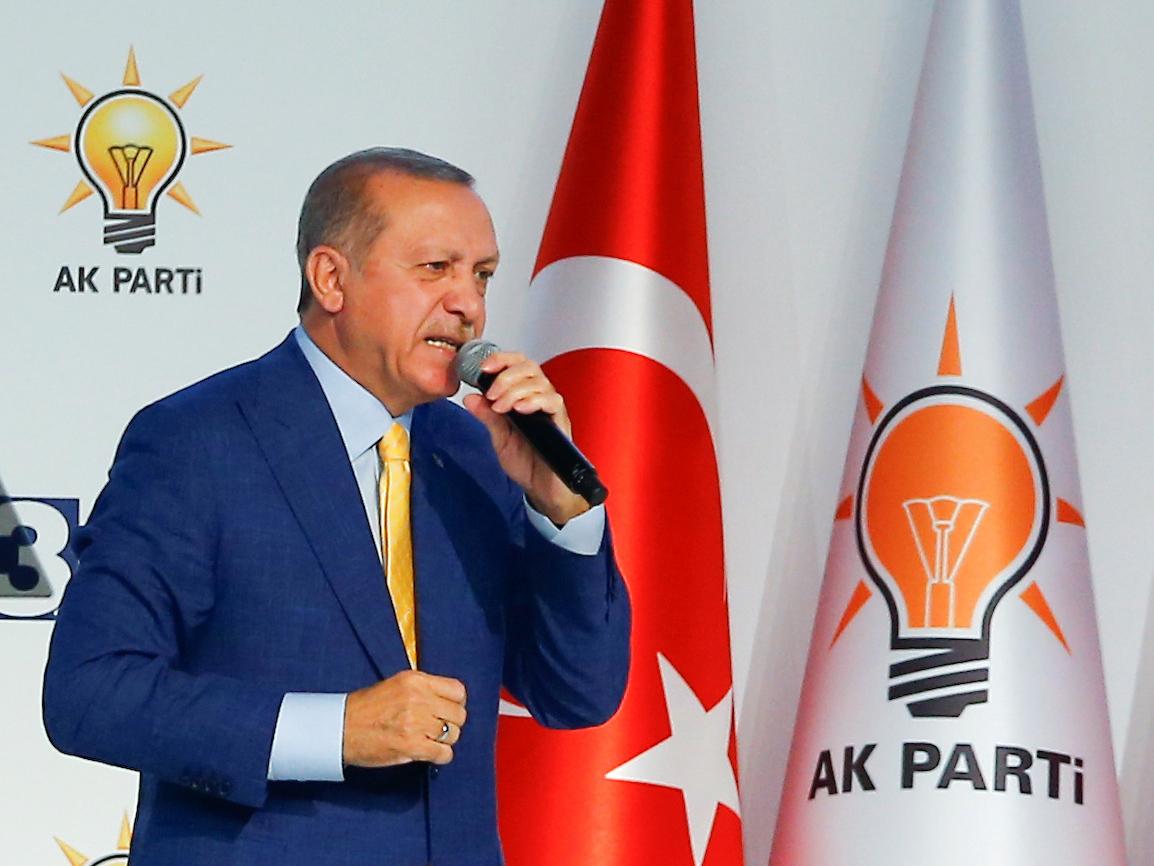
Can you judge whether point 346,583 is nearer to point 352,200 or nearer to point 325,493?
point 325,493

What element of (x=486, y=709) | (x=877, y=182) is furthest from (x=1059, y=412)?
(x=486, y=709)

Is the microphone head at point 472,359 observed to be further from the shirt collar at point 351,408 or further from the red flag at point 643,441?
the red flag at point 643,441

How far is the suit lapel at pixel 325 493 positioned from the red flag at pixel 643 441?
1237 millimetres

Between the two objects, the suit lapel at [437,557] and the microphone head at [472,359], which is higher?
the microphone head at [472,359]

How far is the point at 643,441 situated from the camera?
3.06 m

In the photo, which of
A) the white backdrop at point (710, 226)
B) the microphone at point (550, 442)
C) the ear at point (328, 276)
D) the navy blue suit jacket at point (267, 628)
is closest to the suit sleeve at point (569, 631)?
the navy blue suit jacket at point (267, 628)

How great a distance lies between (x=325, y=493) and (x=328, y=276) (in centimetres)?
28

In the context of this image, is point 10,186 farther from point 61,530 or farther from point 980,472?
point 980,472

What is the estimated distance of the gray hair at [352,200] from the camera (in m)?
1.90

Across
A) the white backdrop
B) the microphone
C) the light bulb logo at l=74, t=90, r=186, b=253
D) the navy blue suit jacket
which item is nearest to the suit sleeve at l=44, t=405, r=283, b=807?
the navy blue suit jacket

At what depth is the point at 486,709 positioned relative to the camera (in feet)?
6.05

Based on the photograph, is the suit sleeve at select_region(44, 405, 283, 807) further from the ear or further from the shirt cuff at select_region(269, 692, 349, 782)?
the ear

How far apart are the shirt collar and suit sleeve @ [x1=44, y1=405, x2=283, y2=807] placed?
7.3 inches

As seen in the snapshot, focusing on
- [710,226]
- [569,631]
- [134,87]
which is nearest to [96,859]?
[134,87]
